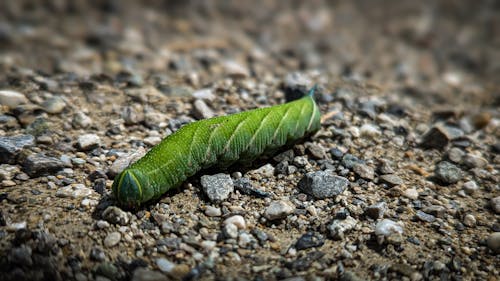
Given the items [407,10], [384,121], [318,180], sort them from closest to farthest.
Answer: [318,180], [384,121], [407,10]

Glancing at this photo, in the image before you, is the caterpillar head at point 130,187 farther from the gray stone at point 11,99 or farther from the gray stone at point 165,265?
the gray stone at point 11,99

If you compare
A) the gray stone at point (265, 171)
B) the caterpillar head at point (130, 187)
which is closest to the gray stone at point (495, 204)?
the gray stone at point (265, 171)

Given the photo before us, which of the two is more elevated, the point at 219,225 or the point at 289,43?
the point at 289,43

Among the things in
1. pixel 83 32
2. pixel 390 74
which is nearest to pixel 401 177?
pixel 390 74

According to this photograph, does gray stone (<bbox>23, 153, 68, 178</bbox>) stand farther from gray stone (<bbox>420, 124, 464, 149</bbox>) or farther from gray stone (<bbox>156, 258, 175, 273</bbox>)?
gray stone (<bbox>420, 124, 464, 149</bbox>)

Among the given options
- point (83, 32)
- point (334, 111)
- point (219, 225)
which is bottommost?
point (219, 225)

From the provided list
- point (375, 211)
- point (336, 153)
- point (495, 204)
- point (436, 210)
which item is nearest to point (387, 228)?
point (375, 211)

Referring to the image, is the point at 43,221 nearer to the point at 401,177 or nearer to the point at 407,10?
the point at 401,177
